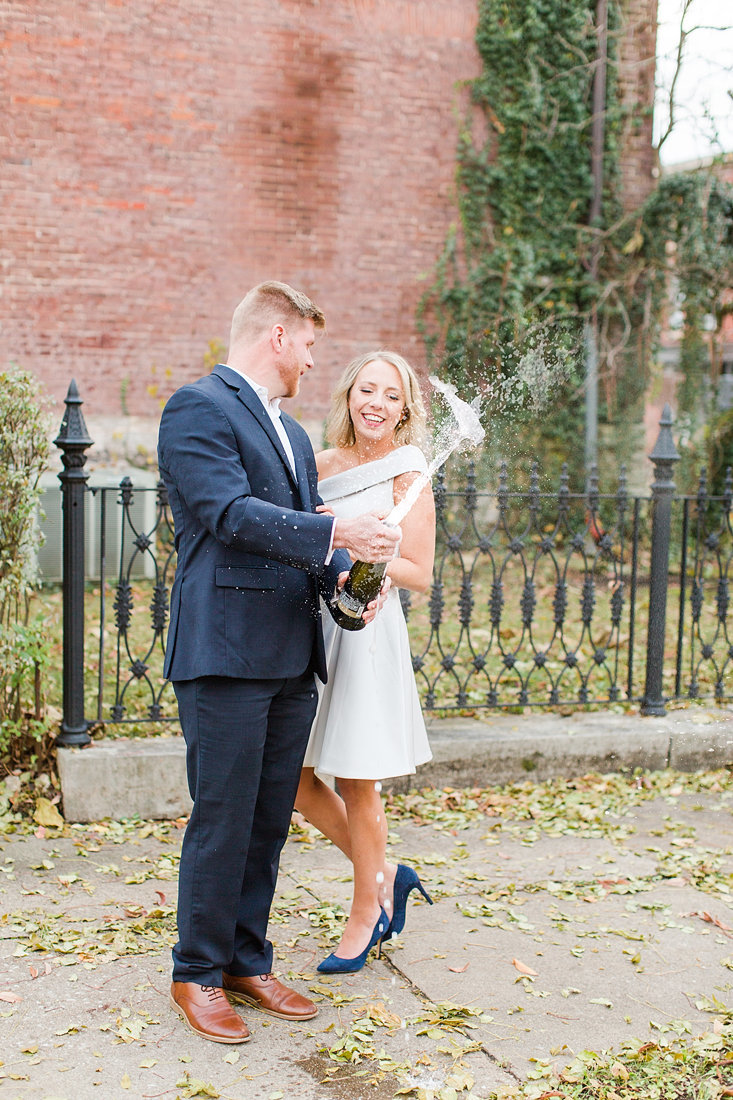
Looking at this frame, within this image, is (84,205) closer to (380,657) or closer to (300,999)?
(380,657)

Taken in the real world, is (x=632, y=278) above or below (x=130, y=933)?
above

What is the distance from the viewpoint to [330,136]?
1009 cm

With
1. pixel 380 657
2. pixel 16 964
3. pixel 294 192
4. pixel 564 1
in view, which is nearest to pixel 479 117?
pixel 564 1

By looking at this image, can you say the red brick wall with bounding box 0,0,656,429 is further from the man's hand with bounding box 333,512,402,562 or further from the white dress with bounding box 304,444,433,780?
the man's hand with bounding box 333,512,402,562

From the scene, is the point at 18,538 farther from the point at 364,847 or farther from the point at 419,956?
the point at 419,956

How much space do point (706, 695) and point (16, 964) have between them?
4190 millimetres

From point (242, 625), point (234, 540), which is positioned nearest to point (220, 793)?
point (242, 625)

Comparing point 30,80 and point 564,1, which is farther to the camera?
point 564,1

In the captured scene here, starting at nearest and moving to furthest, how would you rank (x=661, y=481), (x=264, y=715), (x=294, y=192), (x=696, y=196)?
(x=264, y=715) → (x=661, y=481) → (x=294, y=192) → (x=696, y=196)

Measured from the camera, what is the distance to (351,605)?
2836 mm

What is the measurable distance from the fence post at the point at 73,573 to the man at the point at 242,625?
5.92 feet

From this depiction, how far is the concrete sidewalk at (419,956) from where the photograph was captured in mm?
2721

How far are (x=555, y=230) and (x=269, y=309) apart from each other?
878 cm

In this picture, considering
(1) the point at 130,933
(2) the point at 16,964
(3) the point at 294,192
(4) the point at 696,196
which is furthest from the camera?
(4) the point at 696,196
